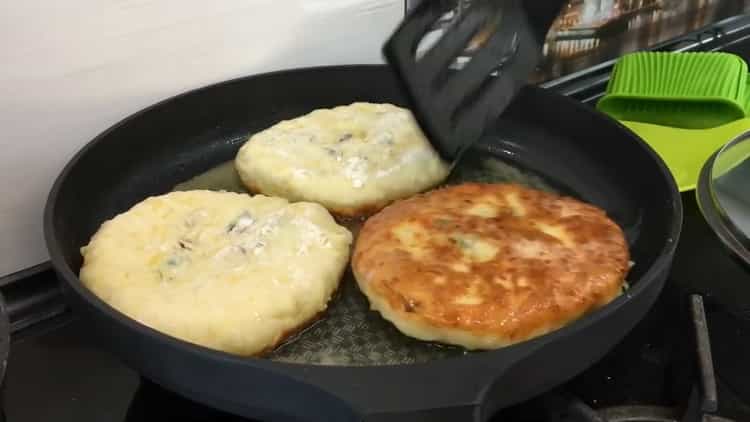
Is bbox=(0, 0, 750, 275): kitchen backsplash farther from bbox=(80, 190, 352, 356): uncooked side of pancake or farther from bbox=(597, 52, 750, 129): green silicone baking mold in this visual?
bbox=(597, 52, 750, 129): green silicone baking mold

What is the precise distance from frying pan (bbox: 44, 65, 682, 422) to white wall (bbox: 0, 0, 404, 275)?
31mm

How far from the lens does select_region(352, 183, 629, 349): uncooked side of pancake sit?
30.5 inches

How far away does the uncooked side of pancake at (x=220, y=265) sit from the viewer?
2.53 feet

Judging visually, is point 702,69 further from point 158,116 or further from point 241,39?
point 158,116

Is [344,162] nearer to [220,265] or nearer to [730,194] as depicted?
[220,265]

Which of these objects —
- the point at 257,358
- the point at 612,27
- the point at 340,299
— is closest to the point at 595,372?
the point at 340,299

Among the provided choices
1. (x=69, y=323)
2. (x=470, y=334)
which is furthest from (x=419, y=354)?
(x=69, y=323)

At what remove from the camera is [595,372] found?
34.1 inches

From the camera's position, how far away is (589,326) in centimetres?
70

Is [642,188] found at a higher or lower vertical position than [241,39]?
lower

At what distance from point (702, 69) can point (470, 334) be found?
73cm

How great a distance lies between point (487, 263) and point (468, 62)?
229mm

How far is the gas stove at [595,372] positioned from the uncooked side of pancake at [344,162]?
27cm

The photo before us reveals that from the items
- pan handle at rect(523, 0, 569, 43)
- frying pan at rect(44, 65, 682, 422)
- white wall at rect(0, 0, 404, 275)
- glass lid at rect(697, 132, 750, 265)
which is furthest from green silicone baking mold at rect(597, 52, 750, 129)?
white wall at rect(0, 0, 404, 275)
